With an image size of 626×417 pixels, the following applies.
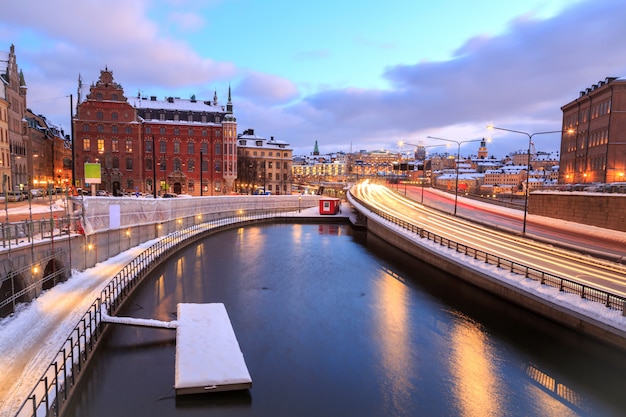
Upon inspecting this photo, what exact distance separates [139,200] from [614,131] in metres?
61.2

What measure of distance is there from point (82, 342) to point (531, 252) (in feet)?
94.3

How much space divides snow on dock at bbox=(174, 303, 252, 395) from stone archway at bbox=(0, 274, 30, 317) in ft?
24.5

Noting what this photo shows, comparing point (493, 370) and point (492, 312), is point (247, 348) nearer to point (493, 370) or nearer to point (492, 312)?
point (493, 370)

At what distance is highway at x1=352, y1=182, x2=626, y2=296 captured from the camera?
22062mm

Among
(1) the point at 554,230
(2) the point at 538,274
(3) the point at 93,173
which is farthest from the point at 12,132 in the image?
(1) the point at 554,230

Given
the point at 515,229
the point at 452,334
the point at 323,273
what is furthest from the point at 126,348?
the point at 515,229

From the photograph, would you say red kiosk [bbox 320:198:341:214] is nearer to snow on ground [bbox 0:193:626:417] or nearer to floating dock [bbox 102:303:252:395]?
snow on ground [bbox 0:193:626:417]

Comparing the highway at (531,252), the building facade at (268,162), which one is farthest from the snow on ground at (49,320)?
the building facade at (268,162)

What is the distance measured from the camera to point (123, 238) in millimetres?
33344

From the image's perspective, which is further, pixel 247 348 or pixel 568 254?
pixel 568 254

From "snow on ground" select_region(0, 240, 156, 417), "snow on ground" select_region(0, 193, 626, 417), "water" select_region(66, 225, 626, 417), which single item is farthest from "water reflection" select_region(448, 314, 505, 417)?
"snow on ground" select_region(0, 240, 156, 417)

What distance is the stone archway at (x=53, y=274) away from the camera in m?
22.3

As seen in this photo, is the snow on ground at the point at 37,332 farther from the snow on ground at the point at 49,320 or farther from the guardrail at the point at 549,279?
the guardrail at the point at 549,279

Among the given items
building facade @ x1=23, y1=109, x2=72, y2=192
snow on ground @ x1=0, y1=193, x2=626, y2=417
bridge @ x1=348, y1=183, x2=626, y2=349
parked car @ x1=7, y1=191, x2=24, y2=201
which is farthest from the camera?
building facade @ x1=23, y1=109, x2=72, y2=192
